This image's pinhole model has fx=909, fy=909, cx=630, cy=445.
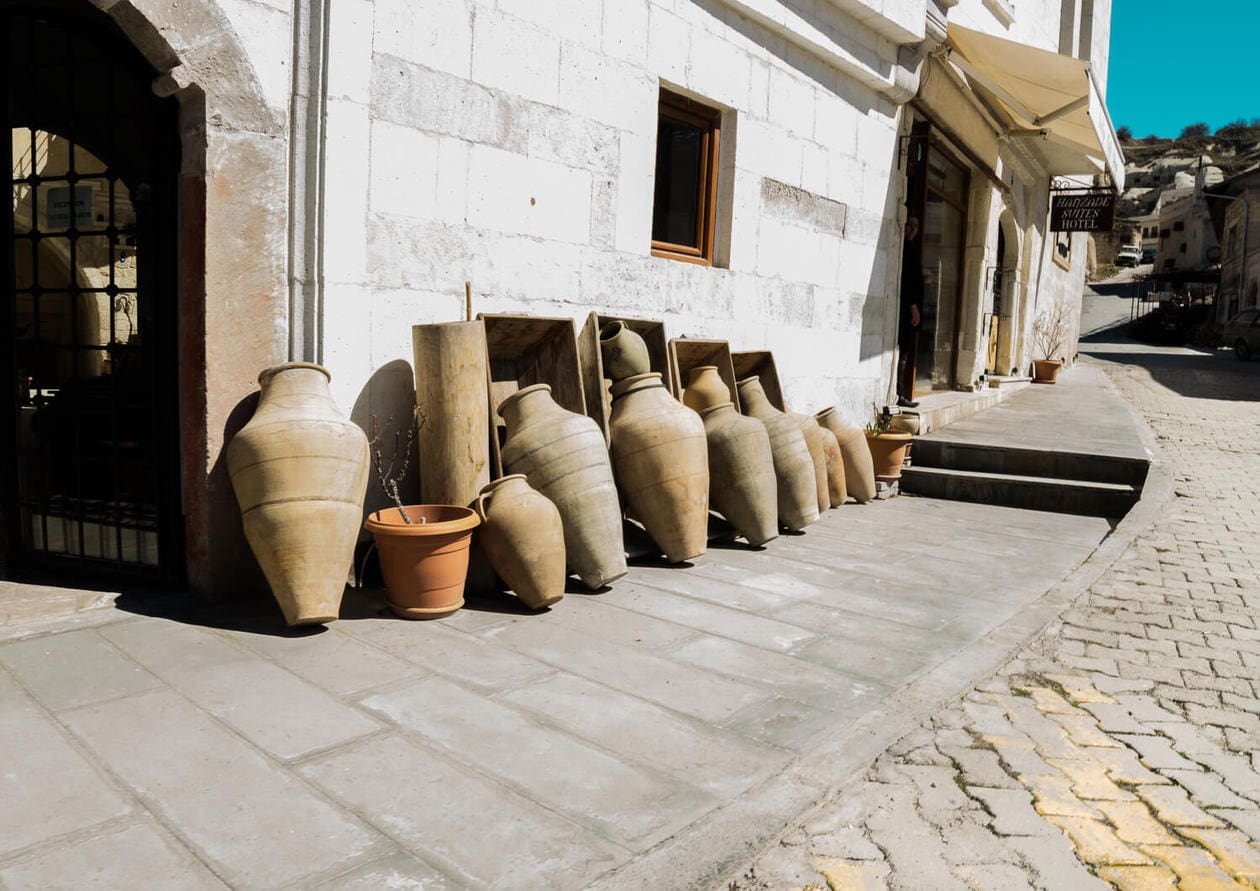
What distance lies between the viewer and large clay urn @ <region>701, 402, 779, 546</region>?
4969 millimetres

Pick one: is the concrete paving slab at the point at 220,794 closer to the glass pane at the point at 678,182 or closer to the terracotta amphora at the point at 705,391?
the terracotta amphora at the point at 705,391

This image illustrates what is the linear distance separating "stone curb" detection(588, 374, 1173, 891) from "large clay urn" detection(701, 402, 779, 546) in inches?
59.5

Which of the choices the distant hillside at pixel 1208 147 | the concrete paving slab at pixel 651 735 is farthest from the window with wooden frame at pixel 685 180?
the distant hillside at pixel 1208 147

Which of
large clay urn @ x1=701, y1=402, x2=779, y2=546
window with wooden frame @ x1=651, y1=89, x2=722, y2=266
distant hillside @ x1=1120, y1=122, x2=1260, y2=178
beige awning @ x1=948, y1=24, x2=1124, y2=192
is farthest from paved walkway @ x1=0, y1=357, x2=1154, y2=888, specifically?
distant hillside @ x1=1120, y1=122, x2=1260, y2=178

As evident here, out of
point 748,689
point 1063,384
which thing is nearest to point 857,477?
point 748,689

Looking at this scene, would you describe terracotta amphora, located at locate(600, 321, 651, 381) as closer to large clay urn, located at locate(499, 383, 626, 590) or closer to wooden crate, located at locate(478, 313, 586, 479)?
wooden crate, located at locate(478, 313, 586, 479)

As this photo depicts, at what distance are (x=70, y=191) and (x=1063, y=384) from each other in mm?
14496

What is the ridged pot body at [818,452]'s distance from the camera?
6039 millimetres

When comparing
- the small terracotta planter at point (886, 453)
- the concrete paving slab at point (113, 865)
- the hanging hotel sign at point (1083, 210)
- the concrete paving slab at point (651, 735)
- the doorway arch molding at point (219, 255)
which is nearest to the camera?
the concrete paving slab at point (113, 865)

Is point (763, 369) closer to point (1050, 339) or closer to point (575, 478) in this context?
point (575, 478)

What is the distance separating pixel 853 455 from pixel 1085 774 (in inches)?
165

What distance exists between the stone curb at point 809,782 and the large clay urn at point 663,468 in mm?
1519

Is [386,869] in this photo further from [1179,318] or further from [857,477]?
[1179,318]

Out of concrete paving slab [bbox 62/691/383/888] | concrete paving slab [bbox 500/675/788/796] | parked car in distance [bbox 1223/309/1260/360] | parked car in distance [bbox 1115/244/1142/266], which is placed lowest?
concrete paving slab [bbox 500/675/788/796]
